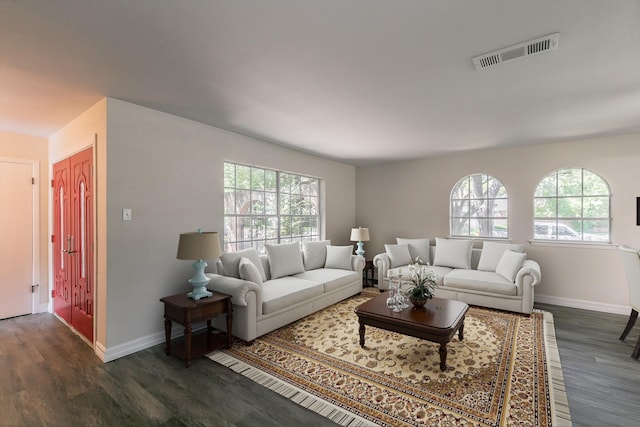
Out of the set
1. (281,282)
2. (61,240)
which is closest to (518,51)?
(281,282)

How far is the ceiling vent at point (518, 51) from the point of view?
6.27ft

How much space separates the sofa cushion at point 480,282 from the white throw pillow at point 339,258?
154cm

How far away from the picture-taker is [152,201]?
3117mm

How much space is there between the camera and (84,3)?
5.14 feet

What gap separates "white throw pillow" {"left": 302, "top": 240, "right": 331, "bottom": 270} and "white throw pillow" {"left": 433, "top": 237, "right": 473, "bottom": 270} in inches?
77.9

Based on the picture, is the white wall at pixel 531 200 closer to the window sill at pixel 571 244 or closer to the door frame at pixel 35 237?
the window sill at pixel 571 244

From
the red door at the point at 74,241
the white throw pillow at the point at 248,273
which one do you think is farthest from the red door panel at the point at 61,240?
the white throw pillow at the point at 248,273

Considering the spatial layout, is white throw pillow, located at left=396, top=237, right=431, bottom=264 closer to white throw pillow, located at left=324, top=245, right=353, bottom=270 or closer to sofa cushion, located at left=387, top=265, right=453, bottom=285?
sofa cushion, located at left=387, top=265, right=453, bottom=285

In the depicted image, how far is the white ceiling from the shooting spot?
165 centimetres

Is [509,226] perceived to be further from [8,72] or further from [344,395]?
[8,72]

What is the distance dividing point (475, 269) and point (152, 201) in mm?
4860

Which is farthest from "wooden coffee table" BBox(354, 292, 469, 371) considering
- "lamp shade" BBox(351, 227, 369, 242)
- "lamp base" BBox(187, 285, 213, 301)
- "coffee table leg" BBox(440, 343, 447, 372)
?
"lamp shade" BBox(351, 227, 369, 242)

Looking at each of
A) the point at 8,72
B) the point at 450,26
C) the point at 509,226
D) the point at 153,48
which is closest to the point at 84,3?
the point at 153,48

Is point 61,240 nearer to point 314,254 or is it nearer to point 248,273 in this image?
point 248,273
